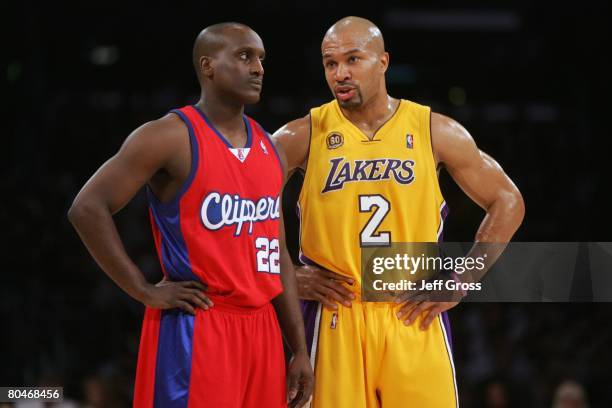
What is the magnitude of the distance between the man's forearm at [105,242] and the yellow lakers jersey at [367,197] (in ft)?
3.18

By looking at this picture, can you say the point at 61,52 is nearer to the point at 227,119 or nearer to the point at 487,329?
the point at 487,329

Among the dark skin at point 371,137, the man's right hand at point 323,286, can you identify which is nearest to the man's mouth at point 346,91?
the dark skin at point 371,137

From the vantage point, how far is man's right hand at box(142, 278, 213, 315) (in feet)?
11.3

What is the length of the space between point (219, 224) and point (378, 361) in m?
1.00

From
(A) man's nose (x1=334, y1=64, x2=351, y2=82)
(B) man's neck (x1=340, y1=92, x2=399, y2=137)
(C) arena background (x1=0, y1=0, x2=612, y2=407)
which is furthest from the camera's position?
(C) arena background (x1=0, y1=0, x2=612, y2=407)

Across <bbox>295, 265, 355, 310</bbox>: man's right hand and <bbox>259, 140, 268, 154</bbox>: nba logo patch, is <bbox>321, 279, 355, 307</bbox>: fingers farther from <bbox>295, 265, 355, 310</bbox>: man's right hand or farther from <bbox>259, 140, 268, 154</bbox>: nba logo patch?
<bbox>259, 140, 268, 154</bbox>: nba logo patch

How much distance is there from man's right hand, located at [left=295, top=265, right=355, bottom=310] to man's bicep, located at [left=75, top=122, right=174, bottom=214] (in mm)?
1011

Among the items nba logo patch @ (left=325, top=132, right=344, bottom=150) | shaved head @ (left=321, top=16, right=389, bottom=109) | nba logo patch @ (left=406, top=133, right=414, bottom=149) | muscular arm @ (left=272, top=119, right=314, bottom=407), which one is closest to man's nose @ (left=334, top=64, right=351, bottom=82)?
shaved head @ (left=321, top=16, right=389, bottom=109)

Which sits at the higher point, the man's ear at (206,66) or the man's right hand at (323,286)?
the man's ear at (206,66)

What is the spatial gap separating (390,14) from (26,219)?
18.4ft

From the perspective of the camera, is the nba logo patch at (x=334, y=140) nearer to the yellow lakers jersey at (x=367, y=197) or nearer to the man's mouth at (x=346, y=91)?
the yellow lakers jersey at (x=367, y=197)

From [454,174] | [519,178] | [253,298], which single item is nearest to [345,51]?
[454,174]

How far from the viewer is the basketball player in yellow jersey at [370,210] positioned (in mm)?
3971

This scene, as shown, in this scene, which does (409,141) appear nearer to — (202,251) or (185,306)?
(202,251)
